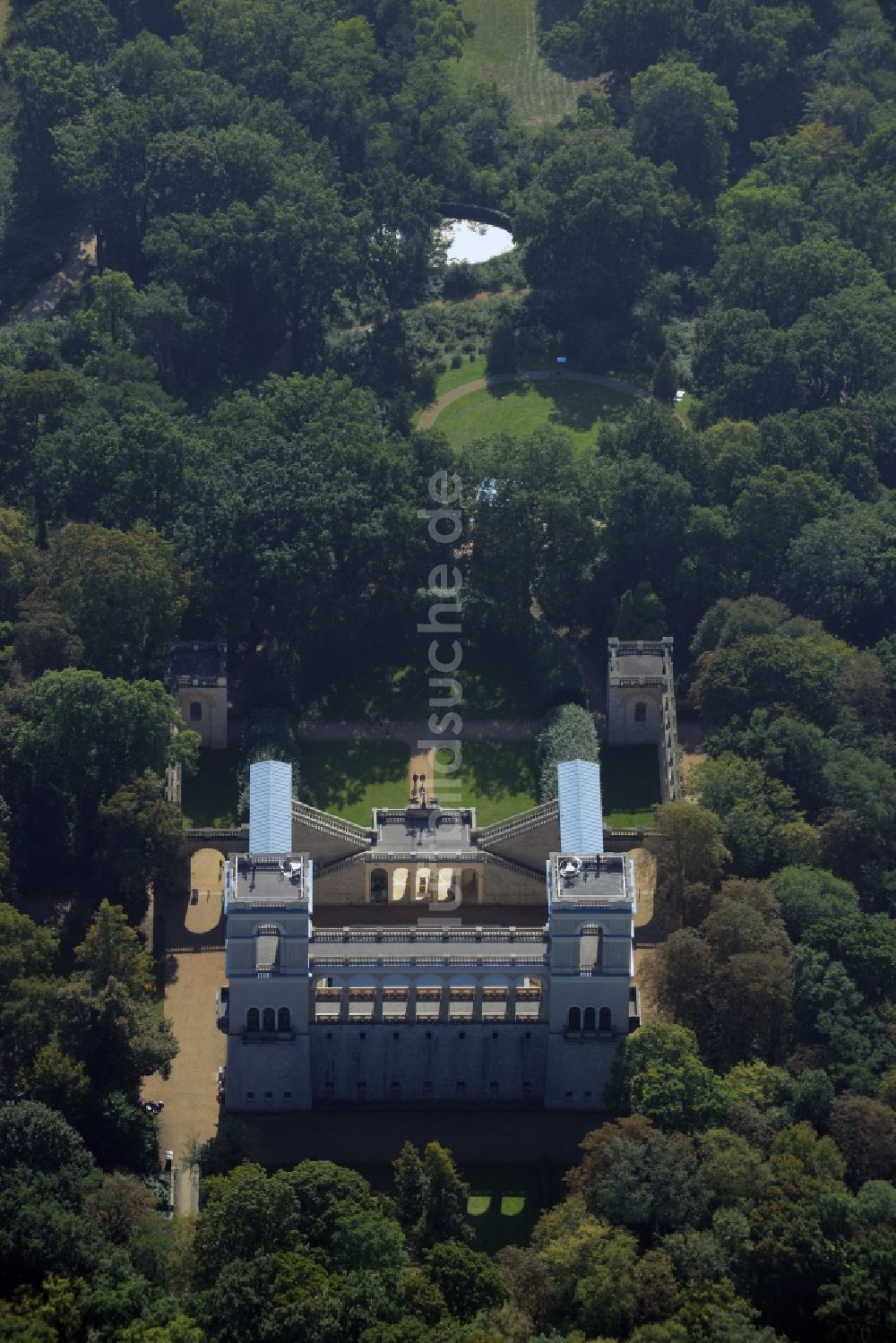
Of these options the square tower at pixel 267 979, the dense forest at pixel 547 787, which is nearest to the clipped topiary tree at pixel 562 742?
the dense forest at pixel 547 787

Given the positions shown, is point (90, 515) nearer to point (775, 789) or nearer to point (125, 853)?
point (125, 853)

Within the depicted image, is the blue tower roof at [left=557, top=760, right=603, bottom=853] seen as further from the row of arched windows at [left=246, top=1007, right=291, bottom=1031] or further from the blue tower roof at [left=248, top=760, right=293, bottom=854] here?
the row of arched windows at [left=246, top=1007, right=291, bottom=1031]

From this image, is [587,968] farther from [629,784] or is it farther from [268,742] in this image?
[268,742]

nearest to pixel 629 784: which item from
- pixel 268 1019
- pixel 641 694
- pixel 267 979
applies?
pixel 641 694

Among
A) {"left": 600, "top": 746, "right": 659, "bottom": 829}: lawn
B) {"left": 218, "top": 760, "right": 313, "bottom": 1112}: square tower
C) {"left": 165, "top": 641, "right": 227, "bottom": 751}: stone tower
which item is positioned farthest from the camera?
{"left": 165, "top": 641, "right": 227, "bottom": 751}: stone tower

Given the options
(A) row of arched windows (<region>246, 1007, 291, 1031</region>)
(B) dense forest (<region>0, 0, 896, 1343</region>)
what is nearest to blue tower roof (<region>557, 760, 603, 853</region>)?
(B) dense forest (<region>0, 0, 896, 1343</region>)

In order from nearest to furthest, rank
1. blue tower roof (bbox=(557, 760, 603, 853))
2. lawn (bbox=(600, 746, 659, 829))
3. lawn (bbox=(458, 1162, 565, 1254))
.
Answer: lawn (bbox=(458, 1162, 565, 1254))
blue tower roof (bbox=(557, 760, 603, 853))
lawn (bbox=(600, 746, 659, 829))

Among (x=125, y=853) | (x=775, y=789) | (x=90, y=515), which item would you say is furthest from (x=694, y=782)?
(x=90, y=515)
